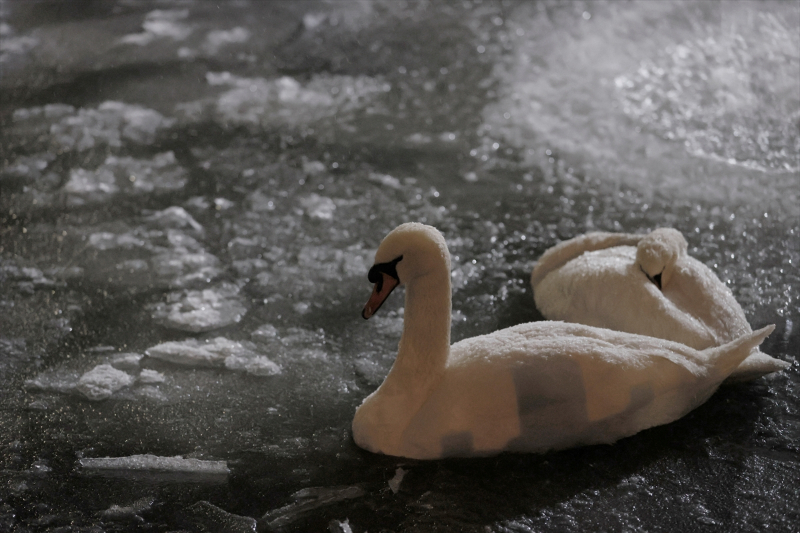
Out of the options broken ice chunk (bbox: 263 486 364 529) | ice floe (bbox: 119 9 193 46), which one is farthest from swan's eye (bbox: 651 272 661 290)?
ice floe (bbox: 119 9 193 46)

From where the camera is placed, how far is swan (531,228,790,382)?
387cm

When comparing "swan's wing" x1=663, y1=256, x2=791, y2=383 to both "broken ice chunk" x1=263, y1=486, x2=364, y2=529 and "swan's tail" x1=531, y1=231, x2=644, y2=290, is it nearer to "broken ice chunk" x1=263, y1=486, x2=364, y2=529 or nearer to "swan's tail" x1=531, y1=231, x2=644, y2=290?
"swan's tail" x1=531, y1=231, x2=644, y2=290

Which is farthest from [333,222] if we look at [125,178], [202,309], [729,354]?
[729,354]

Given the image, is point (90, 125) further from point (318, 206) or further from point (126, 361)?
point (126, 361)

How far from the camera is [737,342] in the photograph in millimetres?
3594

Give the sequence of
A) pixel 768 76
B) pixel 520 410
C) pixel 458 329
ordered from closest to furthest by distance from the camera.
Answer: pixel 520 410 < pixel 458 329 < pixel 768 76

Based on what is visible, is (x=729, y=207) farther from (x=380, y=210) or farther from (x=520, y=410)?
(x=520, y=410)

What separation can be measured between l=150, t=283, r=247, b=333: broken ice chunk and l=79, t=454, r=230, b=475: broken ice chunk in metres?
1.09

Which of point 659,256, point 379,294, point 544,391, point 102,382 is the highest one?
point 379,294

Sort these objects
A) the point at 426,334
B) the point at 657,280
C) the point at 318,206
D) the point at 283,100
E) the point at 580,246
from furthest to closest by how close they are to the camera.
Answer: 1. the point at 283,100
2. the point at 318,206
3. the point at 580,246
4. the point at 657,280
5. the point at 426,334

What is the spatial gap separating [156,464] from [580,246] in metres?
2.63

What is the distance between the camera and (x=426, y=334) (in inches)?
138

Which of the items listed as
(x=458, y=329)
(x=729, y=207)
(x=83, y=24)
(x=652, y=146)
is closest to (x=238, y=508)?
(x=458, y=329)

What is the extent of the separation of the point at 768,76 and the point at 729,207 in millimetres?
2656
